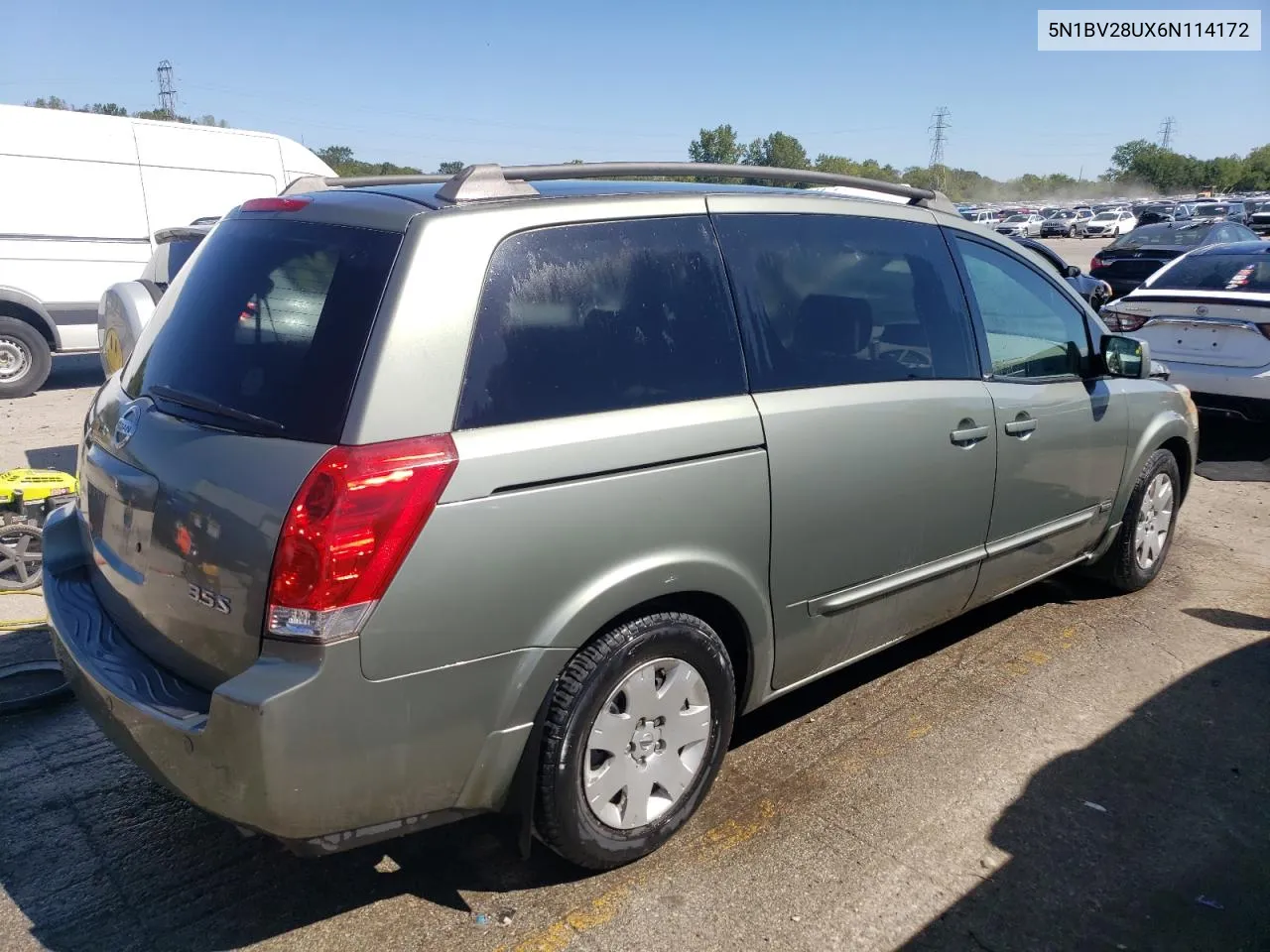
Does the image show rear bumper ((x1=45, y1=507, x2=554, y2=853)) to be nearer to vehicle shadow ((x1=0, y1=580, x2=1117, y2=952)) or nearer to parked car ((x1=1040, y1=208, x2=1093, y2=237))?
vehicle shadow ((x1=0, y1=580, x2=1117, y2=952))

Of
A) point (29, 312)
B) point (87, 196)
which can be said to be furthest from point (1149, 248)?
point (29, 312)

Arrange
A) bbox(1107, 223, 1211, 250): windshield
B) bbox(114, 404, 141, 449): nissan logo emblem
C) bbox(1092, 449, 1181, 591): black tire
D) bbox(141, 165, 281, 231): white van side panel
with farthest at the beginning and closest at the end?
1. bbox(1107, 223, 1211, 250): windshield
2. bbox(141, 165, 281, 231): white van side panel
3. bbox(1092, 449, 1181, 591): black tire
4. bbox(114, 404, 141, 449): nissan logo emblem

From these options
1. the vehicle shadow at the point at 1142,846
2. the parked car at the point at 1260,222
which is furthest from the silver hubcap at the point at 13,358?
the parked car at the point at 1260,222

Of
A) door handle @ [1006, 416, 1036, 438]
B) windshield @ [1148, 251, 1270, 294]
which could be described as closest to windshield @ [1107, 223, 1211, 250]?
windshield @ [1148, 251, 1270, 294]

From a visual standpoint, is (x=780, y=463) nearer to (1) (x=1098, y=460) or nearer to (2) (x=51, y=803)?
(1) (x=1098, y=460)

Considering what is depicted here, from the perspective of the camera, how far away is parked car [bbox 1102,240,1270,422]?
295 inches

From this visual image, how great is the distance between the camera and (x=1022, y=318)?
4.25m

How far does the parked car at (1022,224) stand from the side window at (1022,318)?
4779 centimetres

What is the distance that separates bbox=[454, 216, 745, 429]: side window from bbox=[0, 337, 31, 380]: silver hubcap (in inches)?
379

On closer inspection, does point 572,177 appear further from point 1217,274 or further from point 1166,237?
→ point 1166,237

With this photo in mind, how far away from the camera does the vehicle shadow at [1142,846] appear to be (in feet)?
8.85

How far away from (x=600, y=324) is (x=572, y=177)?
1.93ft

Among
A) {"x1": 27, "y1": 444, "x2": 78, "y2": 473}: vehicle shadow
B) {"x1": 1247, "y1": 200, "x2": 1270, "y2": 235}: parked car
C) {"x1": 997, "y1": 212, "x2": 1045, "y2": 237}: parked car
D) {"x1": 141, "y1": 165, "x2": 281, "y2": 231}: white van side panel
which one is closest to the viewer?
{"x1": 27, "y1": 444, "x2": 78, "y2": 473}: vehicle shadow

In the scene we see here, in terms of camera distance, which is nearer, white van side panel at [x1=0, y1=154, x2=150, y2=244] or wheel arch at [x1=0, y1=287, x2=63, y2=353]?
white van side panel at [x1=0, y1=154, x2=150, y2=244]
